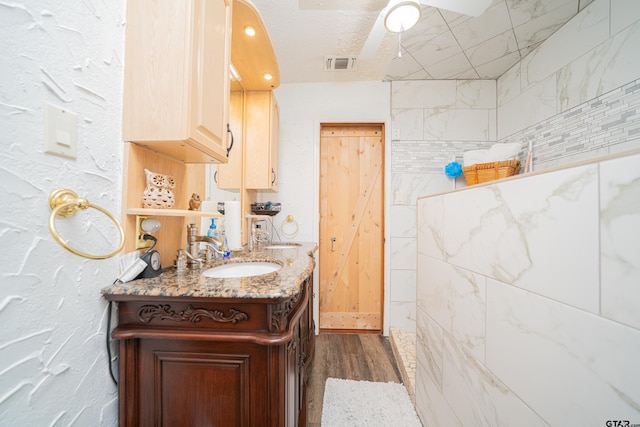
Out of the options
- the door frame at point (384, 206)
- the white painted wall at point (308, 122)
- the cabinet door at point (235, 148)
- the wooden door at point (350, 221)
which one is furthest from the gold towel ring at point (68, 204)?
the wooden door at point (350, 221)

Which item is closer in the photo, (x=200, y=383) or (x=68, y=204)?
(x=68, y=204)

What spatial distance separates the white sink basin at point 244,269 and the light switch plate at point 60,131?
682 millimetres

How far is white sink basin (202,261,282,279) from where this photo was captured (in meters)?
1.12

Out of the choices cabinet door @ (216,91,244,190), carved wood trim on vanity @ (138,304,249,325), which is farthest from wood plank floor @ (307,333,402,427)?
cabinet door @ (216,91,244,190)

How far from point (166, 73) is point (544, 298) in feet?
4.19

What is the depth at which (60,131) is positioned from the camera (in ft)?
1.88

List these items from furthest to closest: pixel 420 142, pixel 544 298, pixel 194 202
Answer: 1. pixel 420 142
2. pixel 194 202
3. pixel 544 298

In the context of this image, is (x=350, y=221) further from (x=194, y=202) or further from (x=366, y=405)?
(x=194, y=202)

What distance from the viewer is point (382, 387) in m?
1.53

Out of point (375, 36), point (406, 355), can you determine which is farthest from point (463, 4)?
point (406, 355)

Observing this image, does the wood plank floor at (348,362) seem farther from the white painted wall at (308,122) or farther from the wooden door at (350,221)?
the white painted wall at (308,122)

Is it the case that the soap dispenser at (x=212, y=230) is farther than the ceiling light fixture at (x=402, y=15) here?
Yes

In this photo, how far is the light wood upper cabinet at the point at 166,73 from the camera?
0.74 meters

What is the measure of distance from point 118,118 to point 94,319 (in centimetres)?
65
